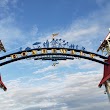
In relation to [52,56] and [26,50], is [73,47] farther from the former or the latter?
[26,50]

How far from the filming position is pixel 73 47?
37.8 meters

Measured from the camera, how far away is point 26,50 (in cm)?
3650

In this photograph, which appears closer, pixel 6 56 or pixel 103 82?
pixel 6 56

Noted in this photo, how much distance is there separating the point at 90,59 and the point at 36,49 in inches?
254

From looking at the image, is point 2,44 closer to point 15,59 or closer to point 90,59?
point 15,59

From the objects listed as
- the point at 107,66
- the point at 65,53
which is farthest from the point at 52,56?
the point at 107,66

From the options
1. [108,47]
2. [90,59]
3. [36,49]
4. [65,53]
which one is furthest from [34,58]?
[108,47]

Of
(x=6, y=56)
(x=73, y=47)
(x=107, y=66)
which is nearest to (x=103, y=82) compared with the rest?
(x=107, y=66)

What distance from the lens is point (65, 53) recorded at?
122 ft

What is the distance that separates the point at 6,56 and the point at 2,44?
80.6 inches

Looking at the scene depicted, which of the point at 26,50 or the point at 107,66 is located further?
the point at 107,66

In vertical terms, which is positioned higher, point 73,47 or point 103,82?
point 73,47

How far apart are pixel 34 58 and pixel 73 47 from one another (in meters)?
4.61

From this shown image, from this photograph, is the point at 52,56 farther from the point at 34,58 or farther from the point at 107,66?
the point at 107,66
